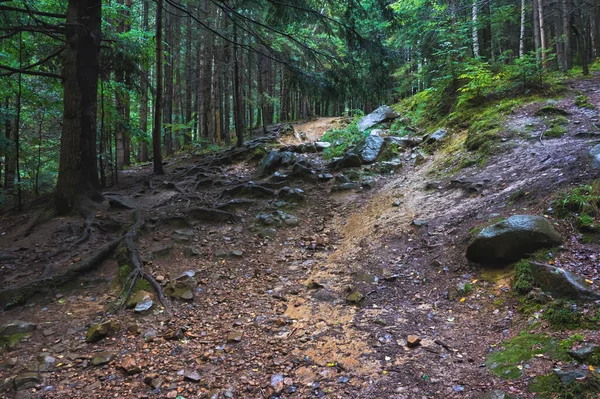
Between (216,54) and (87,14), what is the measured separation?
372 inches

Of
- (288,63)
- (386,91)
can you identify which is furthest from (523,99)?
(288,63)

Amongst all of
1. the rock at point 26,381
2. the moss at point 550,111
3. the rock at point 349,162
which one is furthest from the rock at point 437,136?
the rock at point 26,381

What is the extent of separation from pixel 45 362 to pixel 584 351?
510 centimetres

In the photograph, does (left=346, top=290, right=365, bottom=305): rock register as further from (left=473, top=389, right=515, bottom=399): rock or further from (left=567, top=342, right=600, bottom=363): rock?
(left=567, top=342, right=600, bottom=363): rock

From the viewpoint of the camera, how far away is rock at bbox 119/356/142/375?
3.41 metres

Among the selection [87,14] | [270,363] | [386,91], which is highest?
[87,14]

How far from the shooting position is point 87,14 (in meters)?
7.19

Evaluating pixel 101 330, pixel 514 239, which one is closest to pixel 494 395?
pixel 514 239

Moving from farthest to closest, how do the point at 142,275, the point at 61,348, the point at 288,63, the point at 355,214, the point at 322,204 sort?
the point at 322,204, the point at 355,214, the point at 288,63, the point at 142,275, the point at 61,348

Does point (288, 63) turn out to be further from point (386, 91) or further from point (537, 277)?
point (537, 277)

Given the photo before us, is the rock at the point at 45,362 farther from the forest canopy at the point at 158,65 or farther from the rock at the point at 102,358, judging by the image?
the forest canopy at the point at 158,65

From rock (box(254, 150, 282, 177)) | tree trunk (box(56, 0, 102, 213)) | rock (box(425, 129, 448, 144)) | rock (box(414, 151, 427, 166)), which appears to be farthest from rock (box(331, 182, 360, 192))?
tree trunk (box(56, 0, 102, 213))

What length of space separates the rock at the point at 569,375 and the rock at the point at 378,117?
12.6 m

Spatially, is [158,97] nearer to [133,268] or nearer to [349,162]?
[349,162]
